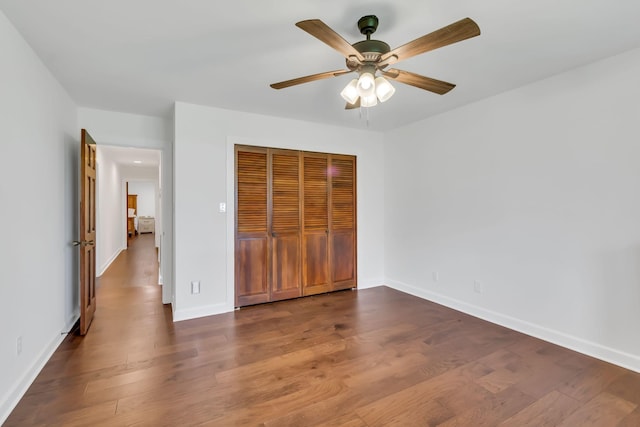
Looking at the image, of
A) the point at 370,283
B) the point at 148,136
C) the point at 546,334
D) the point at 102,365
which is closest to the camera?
the point at 102,365

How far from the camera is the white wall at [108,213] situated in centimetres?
564

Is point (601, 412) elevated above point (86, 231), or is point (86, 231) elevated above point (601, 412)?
point (86, 231)

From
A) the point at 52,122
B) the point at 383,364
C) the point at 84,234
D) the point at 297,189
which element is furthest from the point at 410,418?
the point at 52,122

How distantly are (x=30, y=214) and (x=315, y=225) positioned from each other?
290 cm

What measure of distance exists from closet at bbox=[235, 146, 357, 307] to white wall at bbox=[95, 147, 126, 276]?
11.1 ft

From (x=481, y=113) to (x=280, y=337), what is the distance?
3.17 m

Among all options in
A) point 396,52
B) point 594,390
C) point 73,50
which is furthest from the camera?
point 73,50

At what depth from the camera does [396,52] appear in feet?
5.58

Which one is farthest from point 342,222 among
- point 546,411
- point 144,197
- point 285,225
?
point 144,197

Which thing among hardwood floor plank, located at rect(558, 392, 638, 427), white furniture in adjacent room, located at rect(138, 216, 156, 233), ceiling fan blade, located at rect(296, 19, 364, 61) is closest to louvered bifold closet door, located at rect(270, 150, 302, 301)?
ceiling fan blade, located at rect(296, 19, 364, 61)

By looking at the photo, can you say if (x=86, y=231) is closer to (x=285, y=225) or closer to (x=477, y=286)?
(x=285, y=225)

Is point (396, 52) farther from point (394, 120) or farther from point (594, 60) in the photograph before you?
point (394, 120)

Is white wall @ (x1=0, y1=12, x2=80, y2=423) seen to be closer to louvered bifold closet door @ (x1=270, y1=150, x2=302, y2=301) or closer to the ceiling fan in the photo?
the ceiling fan

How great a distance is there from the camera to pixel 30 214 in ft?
7.20
